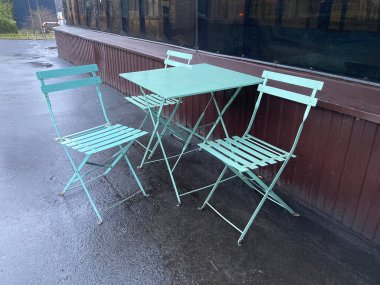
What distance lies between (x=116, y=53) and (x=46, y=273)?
4.68 metres

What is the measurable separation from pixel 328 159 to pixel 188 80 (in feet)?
4.26

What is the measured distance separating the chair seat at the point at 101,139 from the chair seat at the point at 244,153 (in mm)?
653

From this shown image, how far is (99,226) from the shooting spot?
239cm

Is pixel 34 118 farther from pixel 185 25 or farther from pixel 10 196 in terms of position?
pixel 185 25

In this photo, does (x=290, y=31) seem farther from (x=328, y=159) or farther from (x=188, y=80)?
(x=328, y=159)

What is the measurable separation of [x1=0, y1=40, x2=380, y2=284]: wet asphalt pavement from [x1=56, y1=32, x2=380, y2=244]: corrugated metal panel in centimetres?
22

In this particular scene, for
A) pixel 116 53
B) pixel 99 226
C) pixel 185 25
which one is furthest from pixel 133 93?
pixel 99 226

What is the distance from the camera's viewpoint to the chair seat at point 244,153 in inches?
84.0

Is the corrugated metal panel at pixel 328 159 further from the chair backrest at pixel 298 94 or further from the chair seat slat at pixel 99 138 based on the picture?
the chair seat slat at pixel 99 138

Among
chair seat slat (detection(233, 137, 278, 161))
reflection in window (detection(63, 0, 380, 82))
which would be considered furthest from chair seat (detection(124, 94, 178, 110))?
chair seat slat (detection(233, 137, 278, 161))

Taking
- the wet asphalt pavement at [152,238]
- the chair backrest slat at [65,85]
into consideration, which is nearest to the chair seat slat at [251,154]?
the wet asphalt pavement at [152,238]

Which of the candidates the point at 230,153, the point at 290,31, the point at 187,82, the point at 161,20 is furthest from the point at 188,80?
the point at 161,20

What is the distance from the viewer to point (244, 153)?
A: 7.53ft

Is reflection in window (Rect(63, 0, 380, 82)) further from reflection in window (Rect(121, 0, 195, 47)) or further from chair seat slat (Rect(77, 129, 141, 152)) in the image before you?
chair seat slat (Rect(77, 129, 141, 152))
